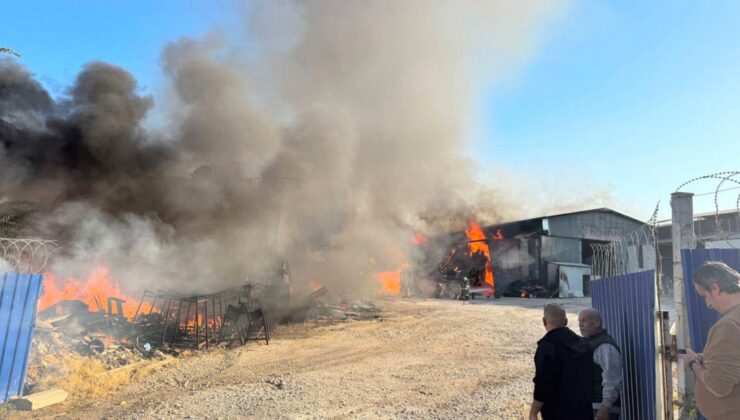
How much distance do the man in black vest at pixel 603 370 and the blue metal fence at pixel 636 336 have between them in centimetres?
16

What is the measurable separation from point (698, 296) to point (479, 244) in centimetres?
2746

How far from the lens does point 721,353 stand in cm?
206

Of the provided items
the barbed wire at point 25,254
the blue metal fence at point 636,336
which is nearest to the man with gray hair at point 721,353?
the blue metal fence at point 636,336

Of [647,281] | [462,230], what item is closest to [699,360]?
[647,281]

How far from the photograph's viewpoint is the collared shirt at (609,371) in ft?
10.4

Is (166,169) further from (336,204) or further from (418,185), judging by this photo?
(418,185)

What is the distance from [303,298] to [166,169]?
8.10 m

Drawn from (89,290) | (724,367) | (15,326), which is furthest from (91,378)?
(724,367)

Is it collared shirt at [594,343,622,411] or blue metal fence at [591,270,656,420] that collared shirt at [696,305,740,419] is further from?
collared shirt at [594,343,622,411]

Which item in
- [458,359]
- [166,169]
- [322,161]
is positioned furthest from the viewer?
[322,161]

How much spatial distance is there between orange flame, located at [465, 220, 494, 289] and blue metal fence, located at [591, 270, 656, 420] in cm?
2487

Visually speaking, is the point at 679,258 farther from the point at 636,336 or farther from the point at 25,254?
the point at 25,254

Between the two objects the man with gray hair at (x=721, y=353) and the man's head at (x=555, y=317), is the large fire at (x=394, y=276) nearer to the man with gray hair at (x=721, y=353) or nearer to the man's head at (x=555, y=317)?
the man's head at (x=555, y=317)

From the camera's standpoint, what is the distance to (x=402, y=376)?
7.23 metres
